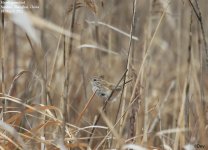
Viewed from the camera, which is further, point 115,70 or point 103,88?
point 115,70

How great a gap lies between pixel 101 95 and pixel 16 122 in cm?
43

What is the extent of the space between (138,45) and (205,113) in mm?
1855

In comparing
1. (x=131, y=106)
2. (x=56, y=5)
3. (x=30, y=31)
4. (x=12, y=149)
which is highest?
(x=56, y=5)

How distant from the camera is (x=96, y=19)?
83.7 inches

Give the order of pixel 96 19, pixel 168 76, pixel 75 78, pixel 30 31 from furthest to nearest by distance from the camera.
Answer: pixel 168 76 → pixel 75 78 → pixel 96 19 → pixel 30 31

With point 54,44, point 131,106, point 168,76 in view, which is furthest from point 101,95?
point 54,44

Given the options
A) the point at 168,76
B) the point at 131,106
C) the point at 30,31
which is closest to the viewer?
the point at 30,31

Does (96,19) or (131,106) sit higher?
(96,19)

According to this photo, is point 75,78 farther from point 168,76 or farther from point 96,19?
point 96,19

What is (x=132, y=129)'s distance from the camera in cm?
197

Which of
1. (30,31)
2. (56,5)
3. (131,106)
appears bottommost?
(131,106)

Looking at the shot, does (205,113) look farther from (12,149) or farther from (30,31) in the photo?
(30,31)

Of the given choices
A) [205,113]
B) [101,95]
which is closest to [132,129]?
[101,95]

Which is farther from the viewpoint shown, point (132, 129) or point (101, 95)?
point (101, 95)
